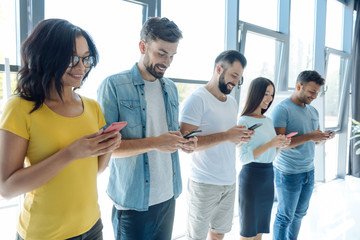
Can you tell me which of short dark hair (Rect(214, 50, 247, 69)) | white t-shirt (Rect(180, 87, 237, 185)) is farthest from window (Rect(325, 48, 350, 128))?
white t-shirt (Rect(180, 87, 237, 185))

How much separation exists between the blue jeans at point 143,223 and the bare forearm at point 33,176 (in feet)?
1.70

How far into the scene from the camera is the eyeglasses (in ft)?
3.19

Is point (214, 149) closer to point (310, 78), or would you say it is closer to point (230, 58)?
point (230, 58)

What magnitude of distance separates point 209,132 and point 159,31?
760 millimetres

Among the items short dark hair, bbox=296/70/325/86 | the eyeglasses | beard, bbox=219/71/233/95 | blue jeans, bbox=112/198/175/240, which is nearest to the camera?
the eyeglasses

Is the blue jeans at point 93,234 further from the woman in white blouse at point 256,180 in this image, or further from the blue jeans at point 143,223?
the woman in white blouse at point 256,180

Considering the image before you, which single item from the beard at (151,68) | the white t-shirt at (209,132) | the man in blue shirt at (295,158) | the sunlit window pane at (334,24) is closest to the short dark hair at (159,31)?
the beard at (151,68)

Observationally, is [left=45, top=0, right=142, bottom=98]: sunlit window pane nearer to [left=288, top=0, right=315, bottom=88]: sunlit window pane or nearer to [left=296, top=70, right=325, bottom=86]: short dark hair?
[left=296, top=70, right=325, bottom=86]: short dark hair

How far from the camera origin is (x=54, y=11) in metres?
1.71

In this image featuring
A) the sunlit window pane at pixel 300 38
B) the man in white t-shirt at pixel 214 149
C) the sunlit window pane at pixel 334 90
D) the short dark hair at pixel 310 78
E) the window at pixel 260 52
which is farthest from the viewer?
the sunlit window pane at pixel 334 90

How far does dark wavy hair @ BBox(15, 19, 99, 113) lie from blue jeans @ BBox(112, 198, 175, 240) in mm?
703

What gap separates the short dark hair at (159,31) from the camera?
1.36 m

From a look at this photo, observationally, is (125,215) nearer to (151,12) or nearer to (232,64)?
(232,64)

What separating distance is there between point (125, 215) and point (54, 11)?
4.69 ft
